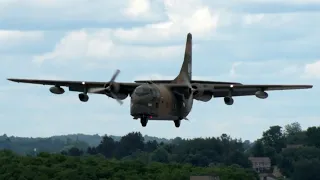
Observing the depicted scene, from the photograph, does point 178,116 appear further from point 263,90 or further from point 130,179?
point 130,179

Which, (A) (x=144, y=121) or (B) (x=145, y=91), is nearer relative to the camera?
(B) (x=145, y=91)

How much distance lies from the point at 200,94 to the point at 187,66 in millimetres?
10868

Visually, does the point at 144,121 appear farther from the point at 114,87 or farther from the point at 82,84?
the point at 82,84

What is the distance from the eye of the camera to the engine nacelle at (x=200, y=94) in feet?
372

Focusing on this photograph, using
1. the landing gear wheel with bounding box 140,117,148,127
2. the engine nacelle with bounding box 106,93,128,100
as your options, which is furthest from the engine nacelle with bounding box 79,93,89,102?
→ the landing gear wheel with bounding box 140,117,148,127

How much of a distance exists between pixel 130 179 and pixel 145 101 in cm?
9513

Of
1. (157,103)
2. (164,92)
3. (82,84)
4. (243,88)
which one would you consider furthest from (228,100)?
(82,84)

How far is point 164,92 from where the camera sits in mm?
108250

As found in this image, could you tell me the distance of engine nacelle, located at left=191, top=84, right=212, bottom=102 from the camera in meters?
113

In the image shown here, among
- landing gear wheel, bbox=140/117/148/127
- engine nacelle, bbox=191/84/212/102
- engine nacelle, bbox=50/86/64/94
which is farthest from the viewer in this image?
engine nacelle, bbox=191/84/212/102

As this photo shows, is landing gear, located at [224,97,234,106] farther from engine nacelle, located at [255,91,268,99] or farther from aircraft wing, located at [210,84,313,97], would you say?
engine nacelle, located at [255,91,268,99]

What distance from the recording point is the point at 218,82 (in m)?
109

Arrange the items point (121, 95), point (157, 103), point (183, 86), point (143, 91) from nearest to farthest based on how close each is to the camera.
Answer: point (143, 91)
point (157, 103)
point (183, 86)
point (121, 95)

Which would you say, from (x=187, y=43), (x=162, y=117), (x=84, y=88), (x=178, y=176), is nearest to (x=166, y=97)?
(x=162, y=117)
